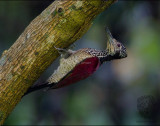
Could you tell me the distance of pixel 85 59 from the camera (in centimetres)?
318

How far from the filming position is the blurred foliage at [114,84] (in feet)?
16.0

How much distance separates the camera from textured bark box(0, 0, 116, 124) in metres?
2.79

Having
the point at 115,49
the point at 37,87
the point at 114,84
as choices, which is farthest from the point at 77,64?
the point at 114,84

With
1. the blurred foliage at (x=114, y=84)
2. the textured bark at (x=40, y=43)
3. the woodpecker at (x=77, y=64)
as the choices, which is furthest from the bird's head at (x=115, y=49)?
the blurred foliage at (x=114, y=84)

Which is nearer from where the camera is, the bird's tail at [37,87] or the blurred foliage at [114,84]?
the bird's tail at [37,87]

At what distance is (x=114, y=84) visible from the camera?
5.32m

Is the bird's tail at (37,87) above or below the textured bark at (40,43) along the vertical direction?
below

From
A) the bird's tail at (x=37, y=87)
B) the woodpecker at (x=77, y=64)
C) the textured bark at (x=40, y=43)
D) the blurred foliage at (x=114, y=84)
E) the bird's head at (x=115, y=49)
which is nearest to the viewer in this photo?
the textured bark at (x=40, y=43)

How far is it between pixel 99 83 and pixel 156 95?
935mm

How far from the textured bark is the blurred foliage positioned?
70.4 inches

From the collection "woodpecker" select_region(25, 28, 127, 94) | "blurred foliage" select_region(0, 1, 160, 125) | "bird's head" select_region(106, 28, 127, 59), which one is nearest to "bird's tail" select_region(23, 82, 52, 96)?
"woodpecker" select_region(25, 28, 127, 94)

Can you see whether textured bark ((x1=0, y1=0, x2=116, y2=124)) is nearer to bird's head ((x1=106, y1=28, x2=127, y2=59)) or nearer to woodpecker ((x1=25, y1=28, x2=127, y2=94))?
woodpecker ((x1=25, y1=28, x2=127, y2=94))

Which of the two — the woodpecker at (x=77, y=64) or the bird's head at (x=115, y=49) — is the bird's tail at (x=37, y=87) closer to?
the woodpecker at (x=77, y=64)

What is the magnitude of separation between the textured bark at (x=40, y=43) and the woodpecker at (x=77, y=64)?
129mm
